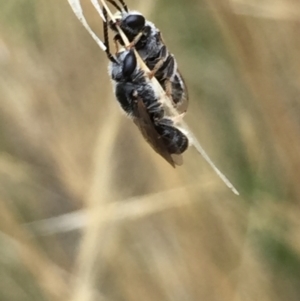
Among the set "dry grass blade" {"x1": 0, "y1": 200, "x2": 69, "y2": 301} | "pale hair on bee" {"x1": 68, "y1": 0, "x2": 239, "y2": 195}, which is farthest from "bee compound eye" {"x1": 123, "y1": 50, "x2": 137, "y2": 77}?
"dry grass blade" {"x1": 0, "y1": 200, "x2": 69, "y2": 301}

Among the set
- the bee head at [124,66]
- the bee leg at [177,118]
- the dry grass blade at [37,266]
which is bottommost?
the dry grass blade at [37,266]

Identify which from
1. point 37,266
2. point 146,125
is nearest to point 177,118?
point 146,125

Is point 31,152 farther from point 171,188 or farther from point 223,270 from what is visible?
point 223,270

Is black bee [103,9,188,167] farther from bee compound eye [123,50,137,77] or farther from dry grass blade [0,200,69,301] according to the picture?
dry grass blade [0,200,69,301]

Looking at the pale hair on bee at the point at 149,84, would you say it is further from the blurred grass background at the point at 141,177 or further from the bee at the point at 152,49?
the blurred grass background at the point at 141,177

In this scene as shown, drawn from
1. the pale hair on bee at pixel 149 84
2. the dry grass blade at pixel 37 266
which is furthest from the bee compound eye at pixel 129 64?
the dry grass blade at pixel 37 266

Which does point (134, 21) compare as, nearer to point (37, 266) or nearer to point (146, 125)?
point (146, 125)
